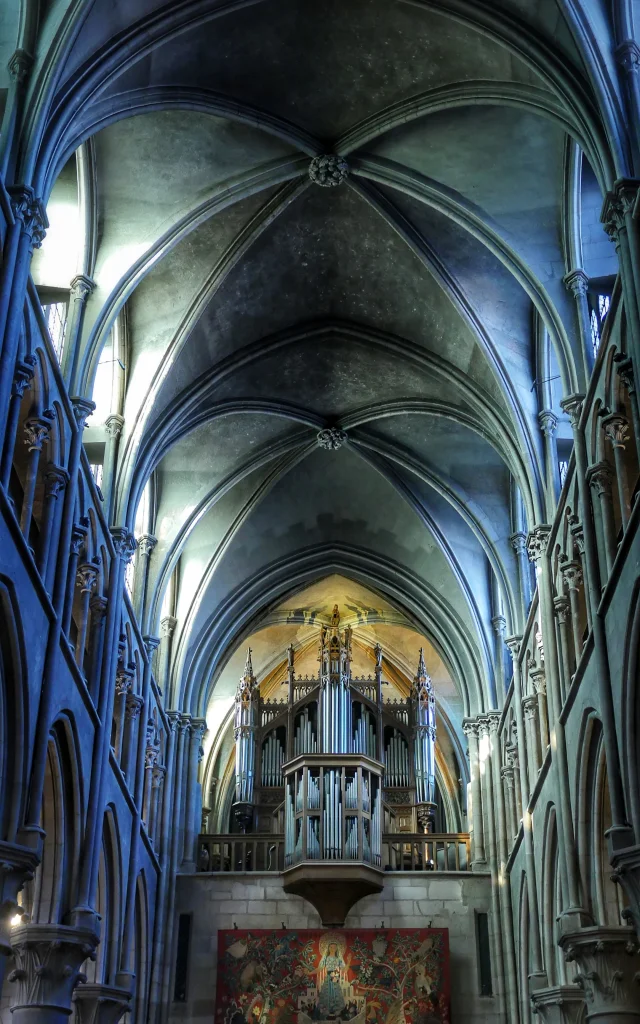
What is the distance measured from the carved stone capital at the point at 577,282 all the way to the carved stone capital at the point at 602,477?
3794 mm

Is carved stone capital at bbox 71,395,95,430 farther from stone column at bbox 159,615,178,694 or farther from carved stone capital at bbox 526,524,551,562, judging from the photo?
stone column at bbox 159,615,178,694

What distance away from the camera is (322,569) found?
3212cm

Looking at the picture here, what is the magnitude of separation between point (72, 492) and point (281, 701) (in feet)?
54.8

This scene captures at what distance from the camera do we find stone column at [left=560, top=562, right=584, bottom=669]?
710 inches

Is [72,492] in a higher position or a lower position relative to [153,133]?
lower

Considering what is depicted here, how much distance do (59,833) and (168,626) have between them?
11.3 meters

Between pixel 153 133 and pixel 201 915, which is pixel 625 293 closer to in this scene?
pixel 153 133

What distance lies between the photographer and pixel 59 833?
17031mm

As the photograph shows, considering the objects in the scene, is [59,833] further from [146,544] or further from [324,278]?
[324,278]

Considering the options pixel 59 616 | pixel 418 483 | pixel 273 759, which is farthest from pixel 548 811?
pixel 273 759

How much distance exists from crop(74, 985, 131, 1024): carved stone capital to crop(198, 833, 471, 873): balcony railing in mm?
6704

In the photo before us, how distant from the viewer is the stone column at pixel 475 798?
26.5m

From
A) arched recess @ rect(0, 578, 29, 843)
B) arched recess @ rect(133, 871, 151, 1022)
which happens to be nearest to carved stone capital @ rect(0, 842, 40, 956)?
arched recess @ rect(0, 578, 29, 843)

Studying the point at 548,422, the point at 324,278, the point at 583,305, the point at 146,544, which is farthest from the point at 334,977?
the point at 583,305
